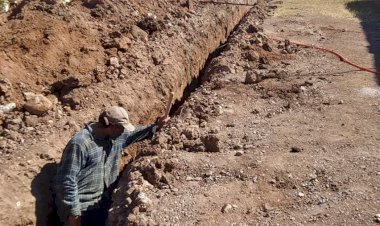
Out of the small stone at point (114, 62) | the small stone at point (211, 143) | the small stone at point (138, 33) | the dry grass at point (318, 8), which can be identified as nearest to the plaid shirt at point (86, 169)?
the small stone at point (211, 143)

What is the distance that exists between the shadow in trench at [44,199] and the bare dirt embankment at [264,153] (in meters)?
0.79

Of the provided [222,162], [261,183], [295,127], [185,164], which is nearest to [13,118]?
[185,164]

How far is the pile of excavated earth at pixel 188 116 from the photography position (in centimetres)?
533

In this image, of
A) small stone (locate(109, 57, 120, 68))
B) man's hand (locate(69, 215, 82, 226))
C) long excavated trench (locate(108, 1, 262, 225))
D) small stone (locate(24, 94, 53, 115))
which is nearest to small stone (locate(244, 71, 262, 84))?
long excavated trench (locate(108, 1, 262, 225))

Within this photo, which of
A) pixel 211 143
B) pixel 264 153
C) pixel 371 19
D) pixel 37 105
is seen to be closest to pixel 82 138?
pixel 37 105

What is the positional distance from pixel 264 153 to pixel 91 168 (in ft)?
7.24

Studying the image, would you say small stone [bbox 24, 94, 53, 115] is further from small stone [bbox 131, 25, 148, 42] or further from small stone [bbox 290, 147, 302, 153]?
small stone [bbox 290, 147, 302, 153]

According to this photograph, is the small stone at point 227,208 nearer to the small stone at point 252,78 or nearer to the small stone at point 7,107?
the small stone at point 7,107

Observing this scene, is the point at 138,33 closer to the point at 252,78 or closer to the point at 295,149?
the point at 252,78

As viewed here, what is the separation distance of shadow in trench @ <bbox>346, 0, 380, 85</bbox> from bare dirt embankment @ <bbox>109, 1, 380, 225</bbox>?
1677mm

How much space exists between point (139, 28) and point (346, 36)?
6.08 meters

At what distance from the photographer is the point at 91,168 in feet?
18.4

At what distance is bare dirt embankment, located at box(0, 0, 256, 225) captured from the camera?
578 centimetres

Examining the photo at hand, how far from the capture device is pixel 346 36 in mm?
12758
